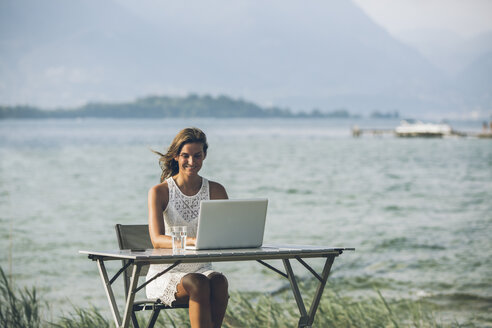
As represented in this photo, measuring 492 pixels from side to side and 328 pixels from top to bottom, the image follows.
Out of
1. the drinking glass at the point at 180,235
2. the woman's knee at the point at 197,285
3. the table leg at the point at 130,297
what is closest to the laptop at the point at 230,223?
the drinking glass at the point at 180,235

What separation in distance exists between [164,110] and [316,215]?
449 feet

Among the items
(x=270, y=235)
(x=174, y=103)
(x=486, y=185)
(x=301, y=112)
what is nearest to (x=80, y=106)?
(x=174, y=103)

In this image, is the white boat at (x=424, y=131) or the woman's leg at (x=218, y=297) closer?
the woman's leg at (x=218, y=297)

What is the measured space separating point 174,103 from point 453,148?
96.2m

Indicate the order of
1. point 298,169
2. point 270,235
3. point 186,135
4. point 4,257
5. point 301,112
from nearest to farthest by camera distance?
1. point 186,135
2. point 4,257
3. point 270,235
4. point 298,169
5. point 301,112

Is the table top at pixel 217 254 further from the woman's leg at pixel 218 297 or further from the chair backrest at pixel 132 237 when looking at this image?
the chair backrest at pixel 132 237

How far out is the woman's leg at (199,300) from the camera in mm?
3533

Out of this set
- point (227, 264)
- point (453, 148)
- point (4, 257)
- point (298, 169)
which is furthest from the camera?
point (453, 148)

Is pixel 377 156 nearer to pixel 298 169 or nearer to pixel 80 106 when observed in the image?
pixel 298 169

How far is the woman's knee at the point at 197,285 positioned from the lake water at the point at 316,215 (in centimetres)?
200

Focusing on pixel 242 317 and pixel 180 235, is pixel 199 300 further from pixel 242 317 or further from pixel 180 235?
pixel 242 317

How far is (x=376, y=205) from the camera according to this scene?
2716 centimetres

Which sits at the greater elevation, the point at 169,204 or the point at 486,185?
the point at 169,204

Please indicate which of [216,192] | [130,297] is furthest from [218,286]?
[216,192]
